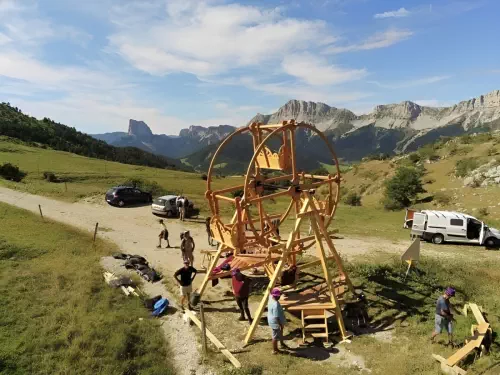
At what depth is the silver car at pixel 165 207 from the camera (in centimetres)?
2719

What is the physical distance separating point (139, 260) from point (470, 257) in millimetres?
17089

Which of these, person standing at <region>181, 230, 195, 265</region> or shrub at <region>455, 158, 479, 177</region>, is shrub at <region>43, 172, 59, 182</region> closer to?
person standing at <region>181, 230, 195, 265</region>

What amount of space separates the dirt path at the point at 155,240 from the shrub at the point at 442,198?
15.5 m

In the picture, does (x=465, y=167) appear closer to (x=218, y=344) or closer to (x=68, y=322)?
(x=218, y=344)

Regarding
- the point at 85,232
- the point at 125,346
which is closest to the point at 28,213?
the point at 85,232

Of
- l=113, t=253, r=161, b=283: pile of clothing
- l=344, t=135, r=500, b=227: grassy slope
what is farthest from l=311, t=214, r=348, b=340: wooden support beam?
l=344, t=135, r=500, b=227: grassy slope

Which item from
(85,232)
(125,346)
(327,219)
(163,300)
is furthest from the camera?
(85,232)

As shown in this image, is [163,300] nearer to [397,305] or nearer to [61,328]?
[61,328]

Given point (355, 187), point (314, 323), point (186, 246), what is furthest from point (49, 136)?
point (314, 323)

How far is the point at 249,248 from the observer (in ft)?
52.0

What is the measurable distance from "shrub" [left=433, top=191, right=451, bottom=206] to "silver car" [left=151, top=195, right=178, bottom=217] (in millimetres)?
25439

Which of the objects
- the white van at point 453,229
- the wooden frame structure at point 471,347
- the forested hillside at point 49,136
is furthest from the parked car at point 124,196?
the forested hillside at point 49,136

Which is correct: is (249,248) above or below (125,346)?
above

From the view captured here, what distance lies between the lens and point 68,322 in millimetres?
10859
